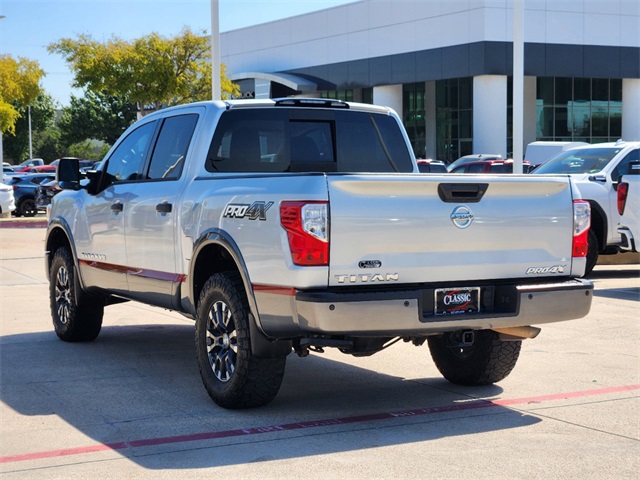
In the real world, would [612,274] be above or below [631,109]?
below

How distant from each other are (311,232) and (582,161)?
34.5 ft

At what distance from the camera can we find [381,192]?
20.8 ft

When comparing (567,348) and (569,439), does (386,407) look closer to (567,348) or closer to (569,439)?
(569,439)

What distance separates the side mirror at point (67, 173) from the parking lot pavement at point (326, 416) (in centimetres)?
155

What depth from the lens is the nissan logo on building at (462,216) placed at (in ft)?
21.6

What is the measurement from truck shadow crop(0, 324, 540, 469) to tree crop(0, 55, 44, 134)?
1240 inches

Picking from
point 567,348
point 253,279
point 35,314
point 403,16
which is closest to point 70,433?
point 253,279

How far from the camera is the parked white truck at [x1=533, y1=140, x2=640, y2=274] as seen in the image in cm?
1501

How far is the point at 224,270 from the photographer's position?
7477 mm

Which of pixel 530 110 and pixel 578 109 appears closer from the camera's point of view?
pixel 530 110

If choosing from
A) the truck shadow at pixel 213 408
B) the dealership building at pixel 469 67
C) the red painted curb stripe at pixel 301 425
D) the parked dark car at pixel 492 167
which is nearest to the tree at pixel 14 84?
the parked dark car at pixel 492 167

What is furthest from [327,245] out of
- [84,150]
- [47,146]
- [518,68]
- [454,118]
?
[47,146]

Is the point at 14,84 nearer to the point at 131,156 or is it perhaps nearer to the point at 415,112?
the point at 415,112

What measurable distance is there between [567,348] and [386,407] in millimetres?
2986
